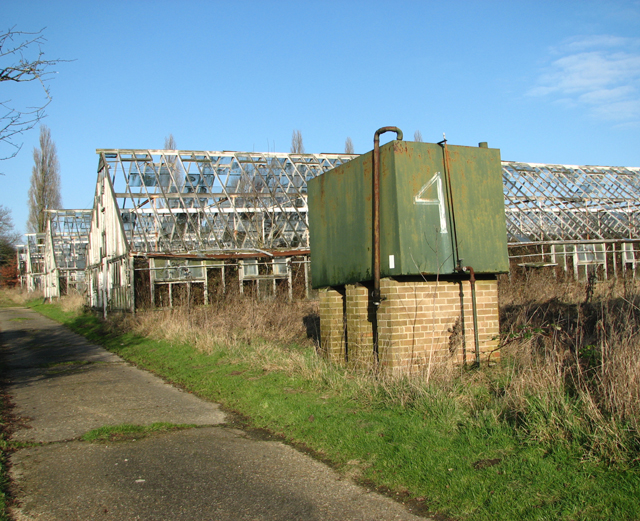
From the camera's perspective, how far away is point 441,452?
470 cm

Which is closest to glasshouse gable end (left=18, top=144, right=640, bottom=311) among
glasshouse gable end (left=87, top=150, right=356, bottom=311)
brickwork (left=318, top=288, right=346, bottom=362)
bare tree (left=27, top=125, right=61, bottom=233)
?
glasshouse gable end (left=87, top=150, right=356, bottom=311)

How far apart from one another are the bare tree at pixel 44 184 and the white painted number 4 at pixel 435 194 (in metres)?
58.5

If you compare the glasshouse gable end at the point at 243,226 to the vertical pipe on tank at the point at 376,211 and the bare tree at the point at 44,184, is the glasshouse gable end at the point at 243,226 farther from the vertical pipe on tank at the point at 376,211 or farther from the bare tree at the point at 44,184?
the bare tree at the point at 44,184

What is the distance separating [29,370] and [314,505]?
30.0 ft

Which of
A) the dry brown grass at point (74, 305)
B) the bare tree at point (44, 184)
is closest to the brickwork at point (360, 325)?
the dry brown grass at point (74, 305)

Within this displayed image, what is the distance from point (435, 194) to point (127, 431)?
5.05 m

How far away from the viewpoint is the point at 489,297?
8.25 m

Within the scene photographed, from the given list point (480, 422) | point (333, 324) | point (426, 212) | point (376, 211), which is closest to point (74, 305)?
point (333, 324)

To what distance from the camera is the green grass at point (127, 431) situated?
19.6ft

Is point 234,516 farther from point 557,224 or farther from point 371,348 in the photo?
point 557,224

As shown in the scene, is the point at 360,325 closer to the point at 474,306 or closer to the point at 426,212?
the point at 474,306

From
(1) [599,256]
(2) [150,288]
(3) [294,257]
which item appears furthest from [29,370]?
(1) [599,256]

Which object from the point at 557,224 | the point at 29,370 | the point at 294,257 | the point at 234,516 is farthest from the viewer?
the point at 557,224

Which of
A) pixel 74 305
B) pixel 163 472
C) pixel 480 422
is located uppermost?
pixel 480 422
